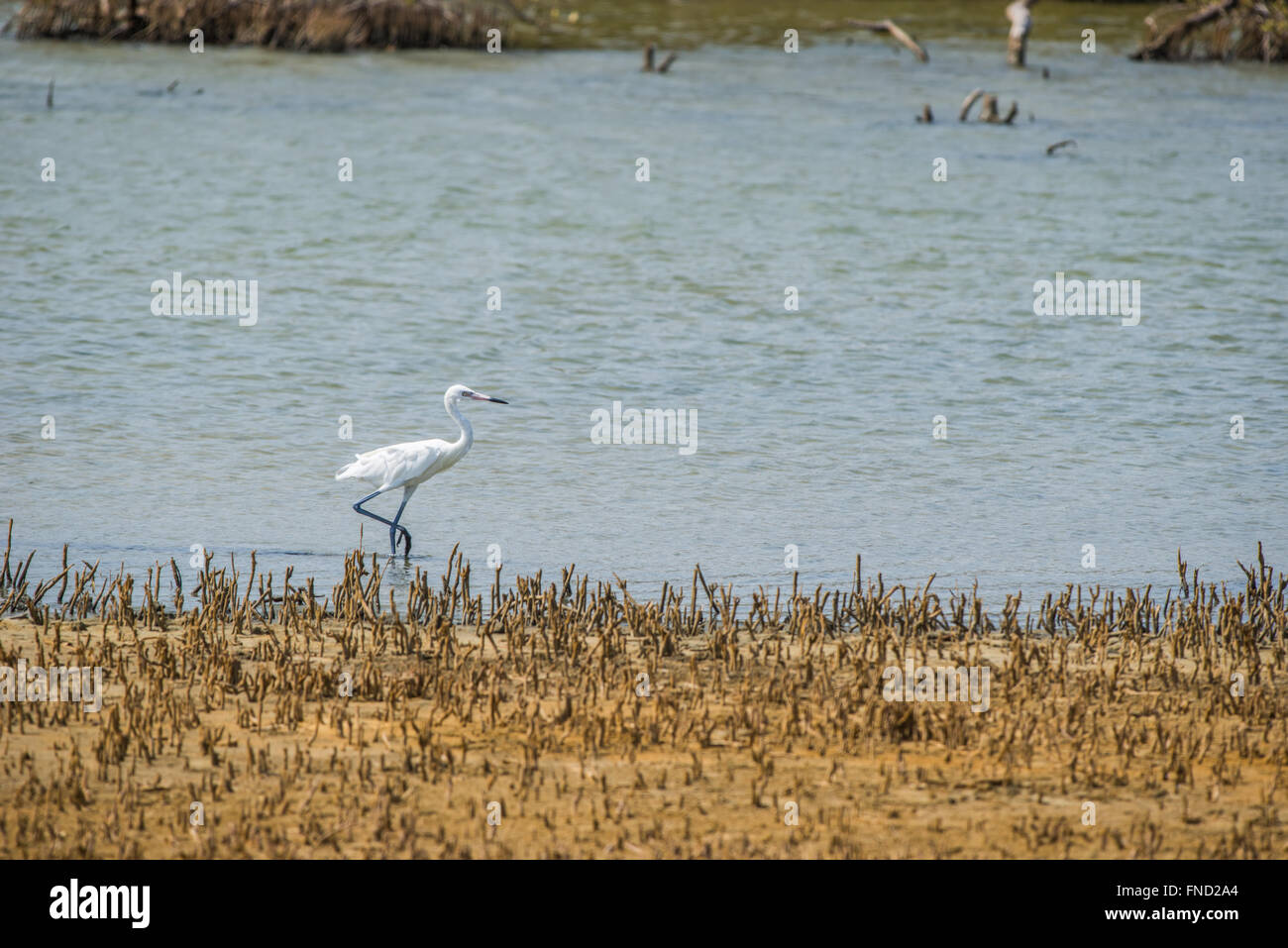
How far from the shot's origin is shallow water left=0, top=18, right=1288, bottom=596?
1040 cm

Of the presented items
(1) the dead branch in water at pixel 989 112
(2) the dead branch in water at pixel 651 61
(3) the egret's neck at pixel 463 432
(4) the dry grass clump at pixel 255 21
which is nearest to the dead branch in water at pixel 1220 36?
(1) the dead branch in water at pixel 989 112

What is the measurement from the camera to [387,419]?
41.9 ft

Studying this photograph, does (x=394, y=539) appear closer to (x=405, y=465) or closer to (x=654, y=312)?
(x=405, y=465)

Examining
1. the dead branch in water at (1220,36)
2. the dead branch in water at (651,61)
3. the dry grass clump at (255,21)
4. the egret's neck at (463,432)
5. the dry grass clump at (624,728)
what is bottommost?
the dry grass clump at (624,728)

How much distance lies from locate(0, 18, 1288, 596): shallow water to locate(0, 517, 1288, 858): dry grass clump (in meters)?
1.26

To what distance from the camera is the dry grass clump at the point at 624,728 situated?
563cm

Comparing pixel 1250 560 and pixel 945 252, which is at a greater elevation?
pixel 945 252

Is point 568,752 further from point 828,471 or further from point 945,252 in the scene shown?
point 945,252

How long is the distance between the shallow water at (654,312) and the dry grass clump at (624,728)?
4.14 feet

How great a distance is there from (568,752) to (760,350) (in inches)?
360

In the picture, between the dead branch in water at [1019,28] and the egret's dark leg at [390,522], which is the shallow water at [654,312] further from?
the dead branch in water at [1019,28]
